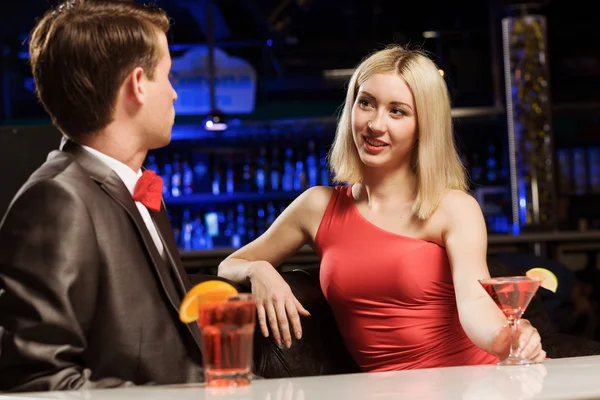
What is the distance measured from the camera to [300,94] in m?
7.47

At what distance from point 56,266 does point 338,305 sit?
3.63ft

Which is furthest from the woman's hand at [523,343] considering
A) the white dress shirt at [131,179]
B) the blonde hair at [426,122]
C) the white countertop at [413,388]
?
the white dress shirt at [131,179]

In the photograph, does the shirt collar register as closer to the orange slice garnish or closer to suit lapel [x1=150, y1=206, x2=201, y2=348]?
suit lapel [x1=150, y1=206, x2=201, y2=348]

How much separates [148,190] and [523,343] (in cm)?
74

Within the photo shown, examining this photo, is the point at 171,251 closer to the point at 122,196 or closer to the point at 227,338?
the point at 122,196

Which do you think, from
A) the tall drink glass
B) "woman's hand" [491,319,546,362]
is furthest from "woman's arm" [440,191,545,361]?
the tall drink glass

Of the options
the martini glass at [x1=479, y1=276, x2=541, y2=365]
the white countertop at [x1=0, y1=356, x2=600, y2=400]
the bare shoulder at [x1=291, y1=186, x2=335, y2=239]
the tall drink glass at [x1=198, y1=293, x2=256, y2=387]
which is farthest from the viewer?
the bare shoulder at [x1=291, y1=186, x2=335, y2=239]

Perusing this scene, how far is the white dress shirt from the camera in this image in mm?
1490

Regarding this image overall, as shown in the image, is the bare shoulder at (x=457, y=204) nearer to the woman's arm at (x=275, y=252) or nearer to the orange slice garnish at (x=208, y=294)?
the woman's arm at (x=275, y=252)

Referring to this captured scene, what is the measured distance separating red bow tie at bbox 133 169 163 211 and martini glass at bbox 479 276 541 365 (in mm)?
612

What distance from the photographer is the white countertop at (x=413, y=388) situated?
1148 mm

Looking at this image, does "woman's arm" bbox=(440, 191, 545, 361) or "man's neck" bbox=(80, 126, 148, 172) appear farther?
"woman's arm" bbox=(440, 191, 545, 361)

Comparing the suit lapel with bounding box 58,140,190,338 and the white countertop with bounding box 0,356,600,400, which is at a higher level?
the suit lapel with bounding box 58,140,190,338


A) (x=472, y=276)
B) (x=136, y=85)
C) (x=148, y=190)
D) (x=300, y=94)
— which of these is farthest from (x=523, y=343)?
(x=300, y=94)
